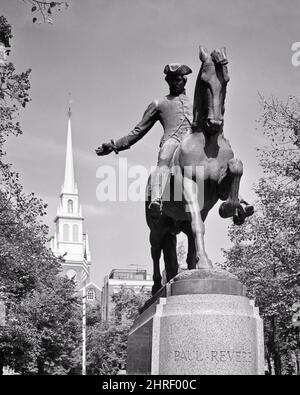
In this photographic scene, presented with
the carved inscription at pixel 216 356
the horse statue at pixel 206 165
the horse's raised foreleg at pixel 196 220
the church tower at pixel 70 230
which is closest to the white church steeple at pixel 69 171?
the church tower at pixel 70 230

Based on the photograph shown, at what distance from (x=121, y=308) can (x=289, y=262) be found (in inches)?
1185

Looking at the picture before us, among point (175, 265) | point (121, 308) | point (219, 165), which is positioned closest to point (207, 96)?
point (219, 165)

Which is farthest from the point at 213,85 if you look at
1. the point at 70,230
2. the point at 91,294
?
the point at 70,230

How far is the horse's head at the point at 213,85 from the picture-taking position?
8.98 metres

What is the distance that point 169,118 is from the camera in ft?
34.2

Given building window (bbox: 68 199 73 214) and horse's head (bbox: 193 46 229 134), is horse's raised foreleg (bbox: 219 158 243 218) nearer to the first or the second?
horse's head (bbox: 193 46 229 134)

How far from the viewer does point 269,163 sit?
2627cm

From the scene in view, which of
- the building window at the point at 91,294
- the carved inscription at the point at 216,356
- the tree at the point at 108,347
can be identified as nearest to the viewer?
the carved inscription at the point at 216,356

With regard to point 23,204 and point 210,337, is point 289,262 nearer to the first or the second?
point 23,204

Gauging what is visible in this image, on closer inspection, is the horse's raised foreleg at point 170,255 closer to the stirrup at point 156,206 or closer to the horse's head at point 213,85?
the stirrup at point 156,206

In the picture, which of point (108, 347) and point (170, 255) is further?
point (108, 347)

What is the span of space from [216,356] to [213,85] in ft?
12.9

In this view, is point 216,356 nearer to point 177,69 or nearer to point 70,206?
point 177,69

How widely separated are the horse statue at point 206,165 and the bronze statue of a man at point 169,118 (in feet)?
1.12
